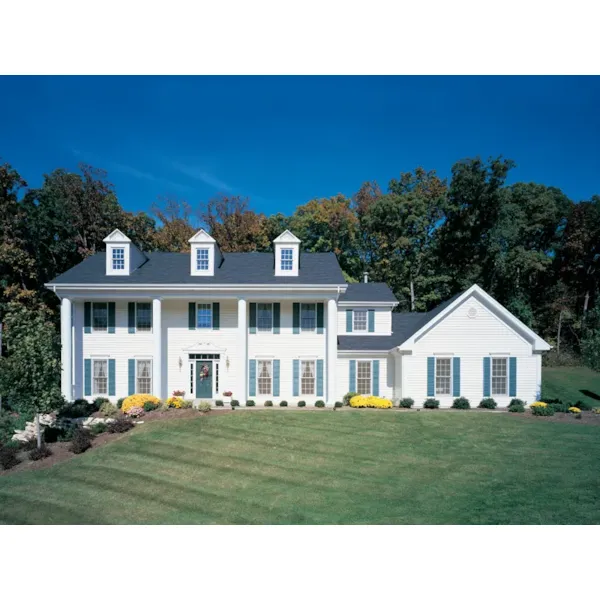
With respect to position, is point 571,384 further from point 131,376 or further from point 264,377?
point 131,376

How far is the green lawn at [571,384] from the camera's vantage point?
23.0 m

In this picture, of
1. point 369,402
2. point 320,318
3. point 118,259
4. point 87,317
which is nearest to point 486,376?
point 369,402

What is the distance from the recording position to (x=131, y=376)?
20422mm

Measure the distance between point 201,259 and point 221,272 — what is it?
1222mm

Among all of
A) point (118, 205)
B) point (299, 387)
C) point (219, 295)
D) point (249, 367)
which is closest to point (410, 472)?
point (299, 387)

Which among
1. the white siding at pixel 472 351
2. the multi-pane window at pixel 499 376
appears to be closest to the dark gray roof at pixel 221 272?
the white siding at pixel 472 351

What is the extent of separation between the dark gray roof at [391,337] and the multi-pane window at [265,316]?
12.5 feet

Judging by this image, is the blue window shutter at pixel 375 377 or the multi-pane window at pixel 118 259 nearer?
the blue window shutter at pixel 375 377

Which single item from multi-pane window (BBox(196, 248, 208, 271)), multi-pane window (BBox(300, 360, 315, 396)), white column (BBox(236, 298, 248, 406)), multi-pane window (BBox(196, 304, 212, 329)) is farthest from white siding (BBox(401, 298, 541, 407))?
multi-pane window (BBox(196, 248, 208, 271))

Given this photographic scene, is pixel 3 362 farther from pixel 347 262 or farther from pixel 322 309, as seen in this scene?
pixel 347 262

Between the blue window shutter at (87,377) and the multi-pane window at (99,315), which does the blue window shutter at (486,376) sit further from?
the blue window shutter at (87,377)

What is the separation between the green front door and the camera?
20.6 metres

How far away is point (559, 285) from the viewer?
3841 centimetres

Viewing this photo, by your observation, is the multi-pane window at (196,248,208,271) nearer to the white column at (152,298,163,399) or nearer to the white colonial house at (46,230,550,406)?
the white colonial house at (46,230,550,406)
